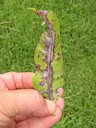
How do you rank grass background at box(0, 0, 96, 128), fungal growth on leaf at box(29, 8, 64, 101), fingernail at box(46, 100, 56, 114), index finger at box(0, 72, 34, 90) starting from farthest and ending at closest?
grass background at box(0, 0, 96, 128), index finger at box(0, 72, 34, 90), fingernail at box(46, 100, 56, 114), fungal growth on leaf at box(29, 8, 64, 101)

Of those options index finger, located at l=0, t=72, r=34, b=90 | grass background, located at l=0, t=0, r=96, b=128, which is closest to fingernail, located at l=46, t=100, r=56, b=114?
index finger, located at l=0, t=72, r=34, b=90

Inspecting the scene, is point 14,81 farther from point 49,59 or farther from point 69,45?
point 69,45

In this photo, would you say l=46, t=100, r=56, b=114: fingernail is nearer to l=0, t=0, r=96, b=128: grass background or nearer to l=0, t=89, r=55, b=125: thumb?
l=0, t=89, r=55, b=125: thumb

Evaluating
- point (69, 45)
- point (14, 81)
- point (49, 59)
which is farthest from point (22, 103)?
point (69, 45)

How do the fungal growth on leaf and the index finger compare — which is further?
the index finger

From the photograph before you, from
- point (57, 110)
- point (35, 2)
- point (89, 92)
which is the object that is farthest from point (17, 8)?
point (57, 110)

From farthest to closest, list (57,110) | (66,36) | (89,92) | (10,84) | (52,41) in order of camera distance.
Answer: (66,36) → (89,92) → (10,84) → (57,110) → (52,41)

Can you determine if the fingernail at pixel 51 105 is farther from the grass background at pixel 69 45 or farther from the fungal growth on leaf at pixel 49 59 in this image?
the grass background at pixel 69 45

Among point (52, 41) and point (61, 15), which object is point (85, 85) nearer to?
point (61, 15)
